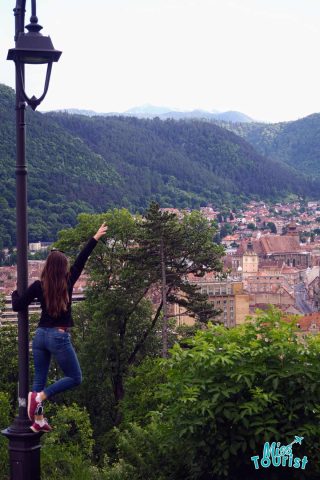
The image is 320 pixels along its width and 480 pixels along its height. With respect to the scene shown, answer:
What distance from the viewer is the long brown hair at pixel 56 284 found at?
508cm

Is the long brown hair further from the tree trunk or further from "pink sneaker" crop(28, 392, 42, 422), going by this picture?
the tree trunk

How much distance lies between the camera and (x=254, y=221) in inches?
6826

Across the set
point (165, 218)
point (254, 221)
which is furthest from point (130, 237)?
point (254, 221)

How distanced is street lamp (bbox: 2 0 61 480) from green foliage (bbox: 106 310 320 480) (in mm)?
1695

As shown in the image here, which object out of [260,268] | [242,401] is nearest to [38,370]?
[242,401]

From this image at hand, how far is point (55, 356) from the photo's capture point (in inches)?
205

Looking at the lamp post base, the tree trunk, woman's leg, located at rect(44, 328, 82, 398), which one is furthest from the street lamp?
the tree trunk

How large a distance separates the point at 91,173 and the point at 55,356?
145 meters

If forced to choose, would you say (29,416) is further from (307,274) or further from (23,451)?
(307,274)

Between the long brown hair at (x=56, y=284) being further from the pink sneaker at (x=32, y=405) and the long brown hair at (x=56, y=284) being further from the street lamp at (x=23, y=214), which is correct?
the pink sneaker at (x=32, y=405)

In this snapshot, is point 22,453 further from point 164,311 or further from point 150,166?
point 150,166

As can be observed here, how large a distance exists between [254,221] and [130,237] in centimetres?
15132

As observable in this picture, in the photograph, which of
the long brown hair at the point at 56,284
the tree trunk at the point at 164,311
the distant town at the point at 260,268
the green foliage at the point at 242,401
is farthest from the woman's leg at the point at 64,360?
the tree trunk at the point at 164,311

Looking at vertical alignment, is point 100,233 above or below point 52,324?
above
